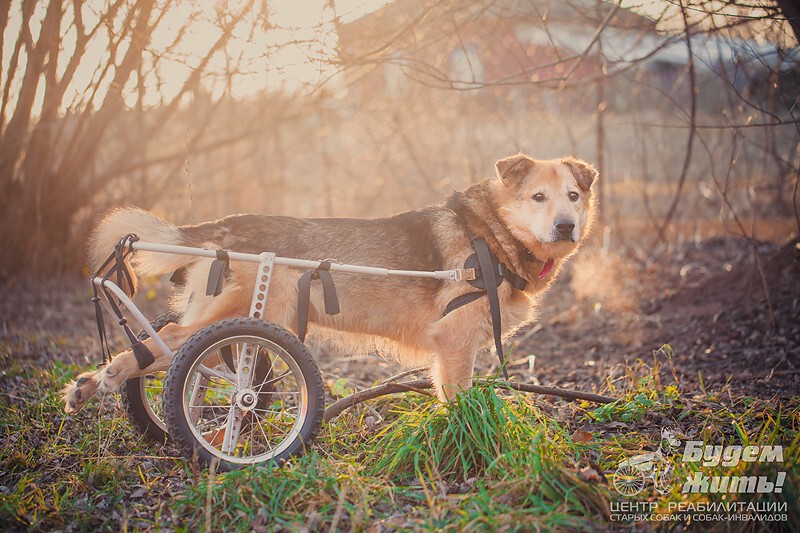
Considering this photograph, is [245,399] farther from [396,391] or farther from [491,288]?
[491,288]

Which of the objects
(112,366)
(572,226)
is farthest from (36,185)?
(572,226)

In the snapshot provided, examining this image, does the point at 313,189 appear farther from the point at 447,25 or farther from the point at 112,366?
the point at 112,366

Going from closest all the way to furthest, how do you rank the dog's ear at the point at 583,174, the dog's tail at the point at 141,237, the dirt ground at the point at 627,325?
the dog's tail at the point at 141,237, the dog's ear at the point at 583,174, the dirt ground at the point at 627,325

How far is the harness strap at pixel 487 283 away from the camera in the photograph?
4367mm

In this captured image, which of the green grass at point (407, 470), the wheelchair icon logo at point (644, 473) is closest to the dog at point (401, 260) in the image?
the green grass at point (407, 470)

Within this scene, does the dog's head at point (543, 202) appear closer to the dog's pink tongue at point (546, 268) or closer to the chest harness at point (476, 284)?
the dog's pink tongue at point (546, 268)

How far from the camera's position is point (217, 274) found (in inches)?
154

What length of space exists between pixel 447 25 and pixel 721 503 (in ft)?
19.8

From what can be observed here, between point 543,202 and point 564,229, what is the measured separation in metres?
0.30

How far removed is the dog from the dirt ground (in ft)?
3.12

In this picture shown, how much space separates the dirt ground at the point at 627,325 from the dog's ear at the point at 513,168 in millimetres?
1572

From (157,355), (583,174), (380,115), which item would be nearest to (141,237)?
(157,355)

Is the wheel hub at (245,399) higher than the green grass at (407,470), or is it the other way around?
the wheel hub at (245,399)

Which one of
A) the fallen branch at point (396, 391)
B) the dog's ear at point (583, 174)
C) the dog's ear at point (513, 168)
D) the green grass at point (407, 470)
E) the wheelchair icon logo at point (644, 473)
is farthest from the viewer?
the dog's ear at point (583, 174)
